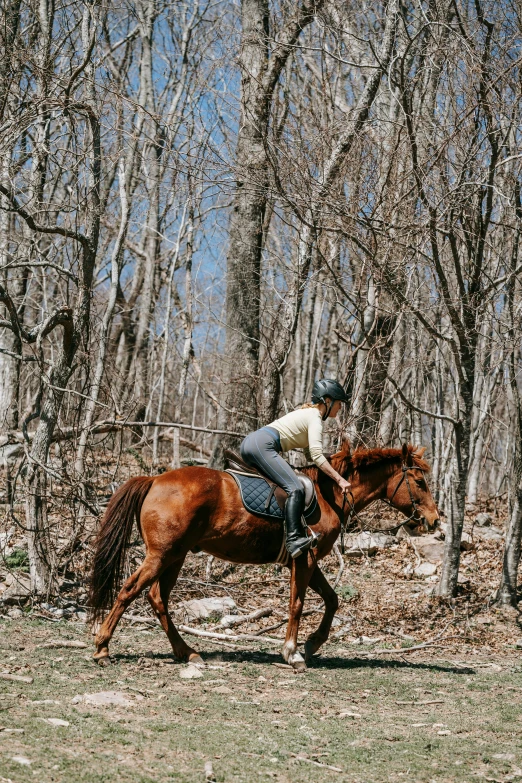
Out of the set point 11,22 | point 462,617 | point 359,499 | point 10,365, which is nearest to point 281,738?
point 359,499

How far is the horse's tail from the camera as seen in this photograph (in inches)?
292

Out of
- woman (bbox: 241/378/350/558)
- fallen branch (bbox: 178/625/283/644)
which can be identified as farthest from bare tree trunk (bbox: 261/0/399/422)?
fallen branch (bbox: 178/625/283/644)

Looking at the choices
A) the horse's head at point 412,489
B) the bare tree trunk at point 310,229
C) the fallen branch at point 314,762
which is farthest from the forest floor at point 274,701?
the bare tree trunk at point 310,229

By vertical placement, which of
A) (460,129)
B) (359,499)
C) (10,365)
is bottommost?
(359,499)

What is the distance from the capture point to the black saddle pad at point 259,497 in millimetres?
7828

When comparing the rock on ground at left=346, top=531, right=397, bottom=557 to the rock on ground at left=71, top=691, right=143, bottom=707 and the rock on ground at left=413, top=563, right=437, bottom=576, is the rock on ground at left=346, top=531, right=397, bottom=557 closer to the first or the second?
the rock on ground at left=413, top=563, right=437, bottom=576

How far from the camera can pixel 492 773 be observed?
5.02m

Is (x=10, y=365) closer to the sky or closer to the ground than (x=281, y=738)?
closer to the sky

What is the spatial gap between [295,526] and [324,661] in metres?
1.53

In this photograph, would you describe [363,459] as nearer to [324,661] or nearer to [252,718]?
[324,661]

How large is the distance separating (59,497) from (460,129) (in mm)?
6335

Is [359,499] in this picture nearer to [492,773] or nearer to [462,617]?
[462,617]

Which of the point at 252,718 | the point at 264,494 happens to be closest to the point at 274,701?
the point at 252,718

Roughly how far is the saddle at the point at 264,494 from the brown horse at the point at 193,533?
0.25 ft
